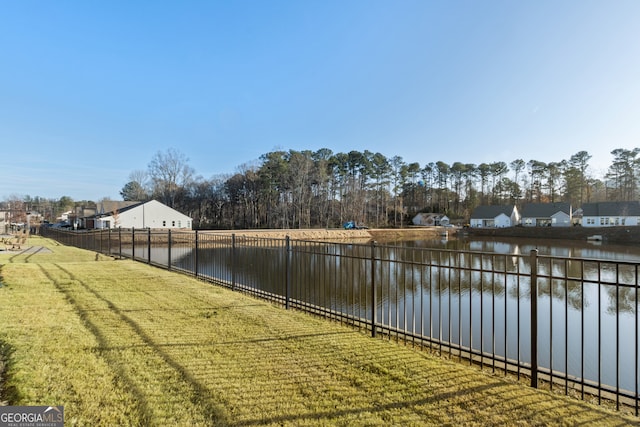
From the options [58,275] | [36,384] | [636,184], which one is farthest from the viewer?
[636,184]

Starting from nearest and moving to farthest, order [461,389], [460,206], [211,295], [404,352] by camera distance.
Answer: [461,389] → [404,352] → [211,295] → [460,206]

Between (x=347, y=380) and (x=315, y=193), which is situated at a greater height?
(x=315, y=193)

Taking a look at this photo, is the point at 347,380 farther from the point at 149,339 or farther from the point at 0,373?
the point at 0,373

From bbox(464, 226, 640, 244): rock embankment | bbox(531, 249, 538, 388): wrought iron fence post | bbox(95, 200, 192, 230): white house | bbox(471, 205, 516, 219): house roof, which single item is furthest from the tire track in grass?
bbox(471, 205, 516, 219): house roof

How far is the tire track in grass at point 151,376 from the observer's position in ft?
8.34

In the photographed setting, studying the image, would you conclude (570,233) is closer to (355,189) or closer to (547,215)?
(547,215)

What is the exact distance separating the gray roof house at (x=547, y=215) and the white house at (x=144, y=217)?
53.4 meters

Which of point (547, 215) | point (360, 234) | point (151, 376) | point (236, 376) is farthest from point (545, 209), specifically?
point (151, 376)

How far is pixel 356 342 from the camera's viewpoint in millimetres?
4230

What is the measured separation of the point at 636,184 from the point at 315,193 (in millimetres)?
49417

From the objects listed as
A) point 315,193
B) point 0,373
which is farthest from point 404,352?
point 315,193

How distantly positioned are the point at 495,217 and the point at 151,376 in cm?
6068

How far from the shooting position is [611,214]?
46.3m

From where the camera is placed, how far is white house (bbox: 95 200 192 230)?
42.1 meters
